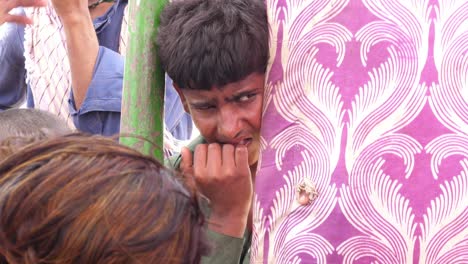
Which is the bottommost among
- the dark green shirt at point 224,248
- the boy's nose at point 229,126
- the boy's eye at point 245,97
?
the dark green shirt at point 224,248

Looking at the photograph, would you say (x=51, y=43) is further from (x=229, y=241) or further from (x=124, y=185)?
(x=124, y=185)

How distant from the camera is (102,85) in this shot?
116 inches

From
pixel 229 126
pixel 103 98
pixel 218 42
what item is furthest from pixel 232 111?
pixel 103 98

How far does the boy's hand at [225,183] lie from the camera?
6.82 ft

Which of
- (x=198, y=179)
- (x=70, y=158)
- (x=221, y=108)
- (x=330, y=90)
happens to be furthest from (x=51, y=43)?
(x=70, y=158)

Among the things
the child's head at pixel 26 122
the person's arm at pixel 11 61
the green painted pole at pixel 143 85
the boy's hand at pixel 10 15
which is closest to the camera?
the green painted pole at pixel 143 85

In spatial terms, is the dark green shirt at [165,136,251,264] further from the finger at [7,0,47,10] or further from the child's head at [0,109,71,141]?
the finger at [7,0,47,10]

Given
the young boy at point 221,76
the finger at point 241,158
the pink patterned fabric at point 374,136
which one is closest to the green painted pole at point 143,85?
the young boy at point 221,76

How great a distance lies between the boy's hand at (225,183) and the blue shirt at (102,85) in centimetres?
68

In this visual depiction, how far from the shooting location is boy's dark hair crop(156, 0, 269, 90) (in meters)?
2.24

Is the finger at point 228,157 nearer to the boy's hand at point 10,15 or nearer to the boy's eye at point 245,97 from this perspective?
the boy's eye at point 245,97

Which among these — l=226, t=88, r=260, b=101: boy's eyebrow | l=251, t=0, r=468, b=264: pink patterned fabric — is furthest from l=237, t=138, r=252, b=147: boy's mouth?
l=251, t=0, r=468, b=264: pink patterned fabric

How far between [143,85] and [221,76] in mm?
286

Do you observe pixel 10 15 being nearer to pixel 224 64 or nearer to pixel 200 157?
pixel 224 64
